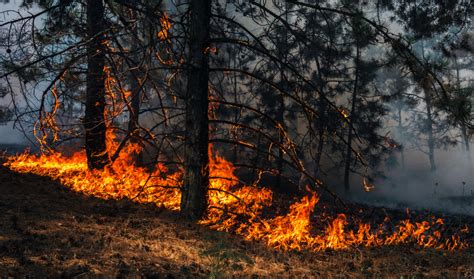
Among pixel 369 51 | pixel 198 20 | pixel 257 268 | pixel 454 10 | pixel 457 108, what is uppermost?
pixel 369 51

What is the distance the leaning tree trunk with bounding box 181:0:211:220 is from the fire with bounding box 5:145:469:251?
288 millimetres

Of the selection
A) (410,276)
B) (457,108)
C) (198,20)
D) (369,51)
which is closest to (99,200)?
(198,20)

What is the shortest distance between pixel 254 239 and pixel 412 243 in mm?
3104

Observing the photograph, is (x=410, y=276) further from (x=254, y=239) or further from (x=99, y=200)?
(x=99, y=200)

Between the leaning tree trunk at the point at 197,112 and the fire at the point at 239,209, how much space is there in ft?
0.95

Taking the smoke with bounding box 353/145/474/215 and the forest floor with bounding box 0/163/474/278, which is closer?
the forest floor with bounding box 0/163/474/278

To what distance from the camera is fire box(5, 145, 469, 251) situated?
7.38 m

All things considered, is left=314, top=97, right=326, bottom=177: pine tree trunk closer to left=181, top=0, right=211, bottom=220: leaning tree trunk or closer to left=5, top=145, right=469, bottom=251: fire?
left=5, top=145, right=469, bottom=251: fire

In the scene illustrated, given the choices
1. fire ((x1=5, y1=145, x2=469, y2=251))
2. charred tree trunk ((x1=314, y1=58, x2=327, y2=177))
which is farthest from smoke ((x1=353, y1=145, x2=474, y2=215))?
fire ((x1=5, y1=145, x2=469, y2=251))

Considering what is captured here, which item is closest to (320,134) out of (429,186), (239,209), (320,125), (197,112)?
(320,125)

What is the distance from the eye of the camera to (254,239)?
23.2 feet

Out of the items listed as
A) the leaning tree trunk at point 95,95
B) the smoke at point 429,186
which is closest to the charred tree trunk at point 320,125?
the leaning tree trunk at point 95,95

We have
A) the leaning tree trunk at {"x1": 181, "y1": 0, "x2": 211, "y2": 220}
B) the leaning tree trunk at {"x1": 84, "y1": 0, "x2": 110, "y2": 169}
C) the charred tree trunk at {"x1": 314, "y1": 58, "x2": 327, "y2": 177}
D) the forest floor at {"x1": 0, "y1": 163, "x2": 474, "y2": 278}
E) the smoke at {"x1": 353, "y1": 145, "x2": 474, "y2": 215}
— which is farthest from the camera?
the smoke at {"x1": 353, "y1": 145, "x2": 474, "y2": 215}

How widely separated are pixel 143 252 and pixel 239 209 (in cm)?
378
